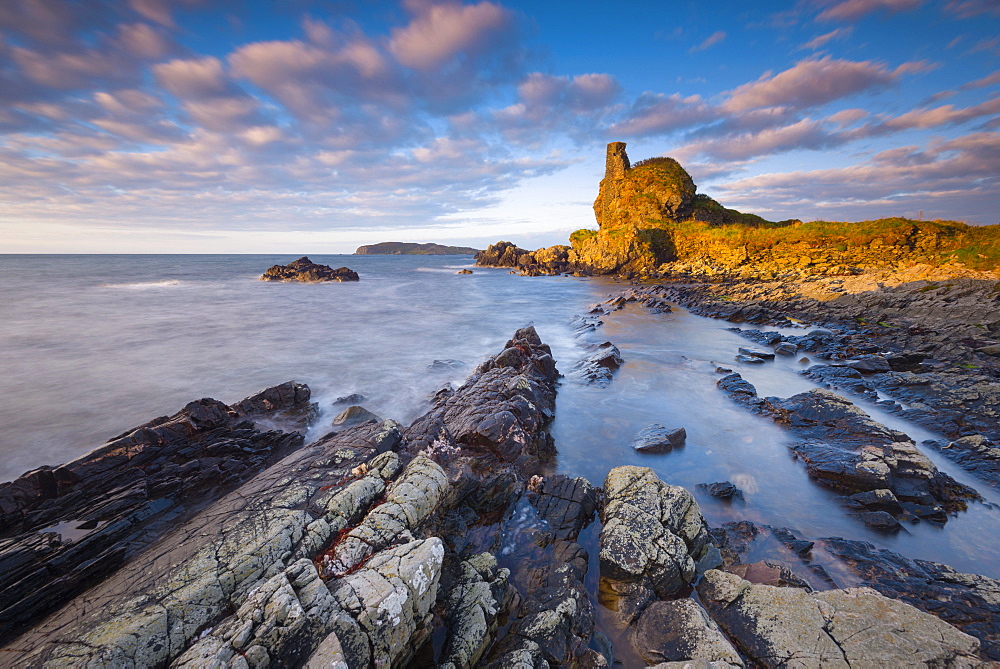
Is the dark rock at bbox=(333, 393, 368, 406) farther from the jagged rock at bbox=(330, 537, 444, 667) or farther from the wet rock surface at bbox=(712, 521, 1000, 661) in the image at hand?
the wet rock surface at bbox=(712, 521, 1000, 661)

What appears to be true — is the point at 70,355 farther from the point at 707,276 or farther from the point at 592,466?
the point at 707,276

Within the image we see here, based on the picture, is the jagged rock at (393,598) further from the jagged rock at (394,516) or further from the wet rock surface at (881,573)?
the wet rock surface at (881,573)

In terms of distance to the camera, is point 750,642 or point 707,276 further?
point 707,276

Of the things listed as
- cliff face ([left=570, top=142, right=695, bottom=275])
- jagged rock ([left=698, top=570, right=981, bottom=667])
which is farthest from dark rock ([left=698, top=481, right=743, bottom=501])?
cliff face ([left=570, top=142, right=695, bottom=275])

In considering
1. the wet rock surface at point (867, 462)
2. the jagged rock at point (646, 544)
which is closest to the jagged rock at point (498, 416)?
the jagged rock at point (646, 544)

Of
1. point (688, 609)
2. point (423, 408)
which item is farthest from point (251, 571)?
point (423, 408)

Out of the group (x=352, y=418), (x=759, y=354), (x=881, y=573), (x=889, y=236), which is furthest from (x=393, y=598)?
(x=889, y=236)

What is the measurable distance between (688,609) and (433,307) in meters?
31.0

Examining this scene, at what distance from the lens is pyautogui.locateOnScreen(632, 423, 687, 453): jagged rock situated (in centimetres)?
833

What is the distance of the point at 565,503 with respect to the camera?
6188 mm

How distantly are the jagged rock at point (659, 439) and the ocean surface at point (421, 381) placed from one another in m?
0.23

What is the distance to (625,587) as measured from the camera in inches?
187

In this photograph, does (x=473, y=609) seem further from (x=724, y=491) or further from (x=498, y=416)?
(x=724, y=491)

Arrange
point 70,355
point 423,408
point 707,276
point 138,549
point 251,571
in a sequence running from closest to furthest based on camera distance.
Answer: point 251,571 < point 138,549 < point 423,408 < point 70,355 < point 707,276
